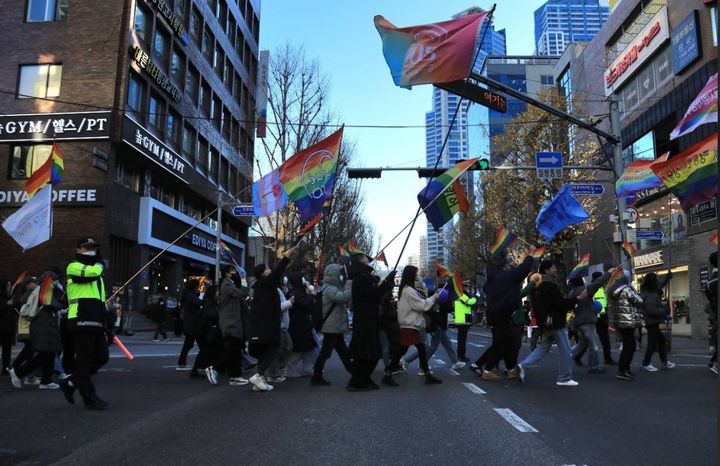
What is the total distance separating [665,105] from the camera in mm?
24047

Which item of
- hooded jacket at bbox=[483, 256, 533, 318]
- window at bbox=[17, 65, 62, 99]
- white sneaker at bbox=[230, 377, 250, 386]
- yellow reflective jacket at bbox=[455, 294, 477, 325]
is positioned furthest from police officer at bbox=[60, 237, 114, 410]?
window at bbox=[17, 65, 62, 99]

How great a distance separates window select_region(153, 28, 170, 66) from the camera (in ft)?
88.9

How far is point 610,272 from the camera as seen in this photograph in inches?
373

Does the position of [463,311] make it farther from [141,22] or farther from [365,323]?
[141,22]

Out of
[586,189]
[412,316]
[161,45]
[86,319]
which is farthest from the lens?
[161,45]

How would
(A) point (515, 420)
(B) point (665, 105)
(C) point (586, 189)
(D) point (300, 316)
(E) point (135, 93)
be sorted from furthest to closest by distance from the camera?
(E) point (135, 93)
(B) point (665, 105)
(C) point (586, 189)
(D) point (300, 316)
(A) point (515, 420)

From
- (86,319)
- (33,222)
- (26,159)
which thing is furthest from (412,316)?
(26,159)

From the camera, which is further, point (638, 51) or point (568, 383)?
point (638, 51)

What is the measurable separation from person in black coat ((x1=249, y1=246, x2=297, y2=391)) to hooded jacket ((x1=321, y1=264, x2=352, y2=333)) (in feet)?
2.36

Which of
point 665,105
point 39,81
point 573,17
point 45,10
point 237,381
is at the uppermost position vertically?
point 573,17

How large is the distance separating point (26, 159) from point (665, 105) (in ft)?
84.4

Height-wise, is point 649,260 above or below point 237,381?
above

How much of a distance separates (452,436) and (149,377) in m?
6.09

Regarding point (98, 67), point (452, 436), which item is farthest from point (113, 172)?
point (452, 436)
